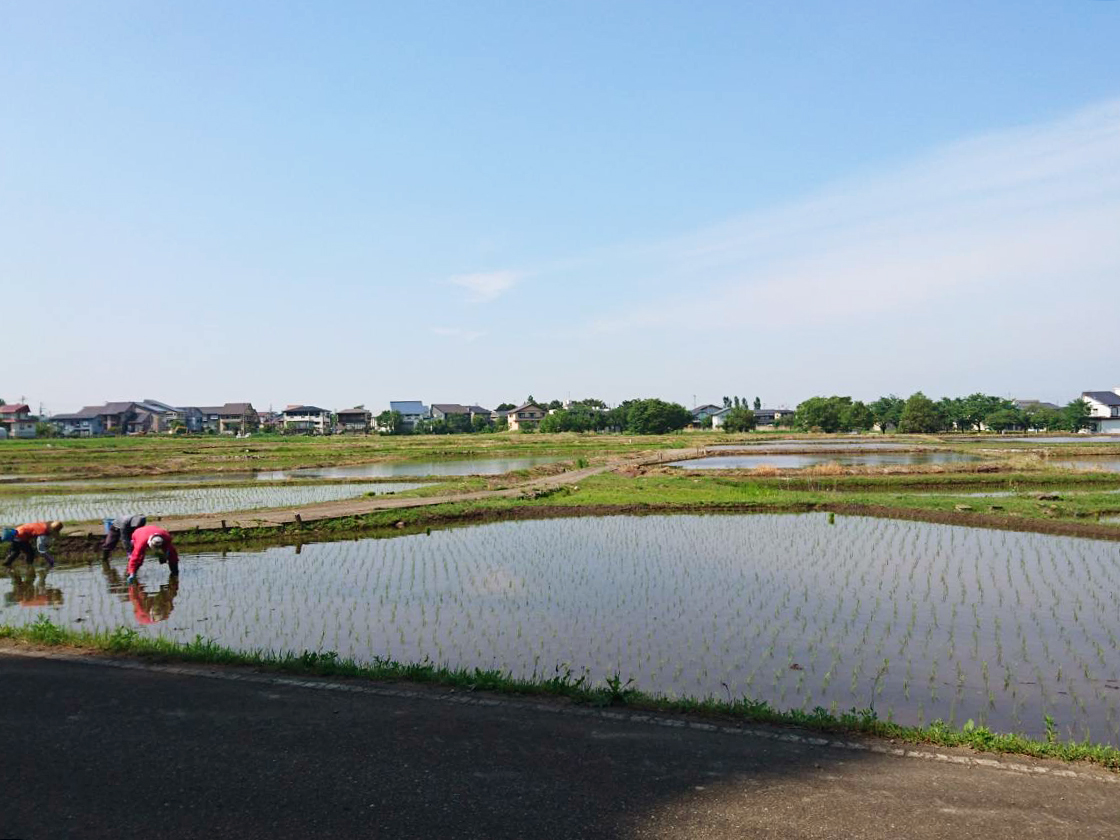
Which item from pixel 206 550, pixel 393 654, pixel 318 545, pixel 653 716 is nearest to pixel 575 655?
pixel 393 654

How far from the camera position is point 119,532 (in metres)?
18.5

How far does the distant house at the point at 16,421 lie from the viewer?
102 m

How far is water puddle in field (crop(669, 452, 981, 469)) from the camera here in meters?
44.2

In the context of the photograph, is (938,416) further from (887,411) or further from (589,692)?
(589,692)

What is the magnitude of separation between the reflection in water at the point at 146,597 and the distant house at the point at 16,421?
105696 millimetres

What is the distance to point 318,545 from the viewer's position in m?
20.5

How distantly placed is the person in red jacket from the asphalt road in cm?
921

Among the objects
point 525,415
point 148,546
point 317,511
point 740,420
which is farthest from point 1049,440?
point 525,415

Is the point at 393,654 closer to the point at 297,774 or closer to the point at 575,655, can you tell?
the point at 575,655

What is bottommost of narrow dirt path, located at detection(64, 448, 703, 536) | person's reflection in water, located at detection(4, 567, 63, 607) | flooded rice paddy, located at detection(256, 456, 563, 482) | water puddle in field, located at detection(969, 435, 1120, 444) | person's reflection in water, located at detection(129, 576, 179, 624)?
person's reflection in water, located at detection(4, 567, 63, 607)

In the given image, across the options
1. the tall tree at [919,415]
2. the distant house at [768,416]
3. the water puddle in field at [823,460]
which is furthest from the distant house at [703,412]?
the water puddle in field at [823,460]

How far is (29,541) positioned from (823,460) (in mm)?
43173

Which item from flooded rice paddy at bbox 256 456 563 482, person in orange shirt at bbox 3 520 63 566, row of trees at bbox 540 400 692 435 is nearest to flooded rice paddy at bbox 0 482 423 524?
person in orange shirt at bbox 3 520 63 566

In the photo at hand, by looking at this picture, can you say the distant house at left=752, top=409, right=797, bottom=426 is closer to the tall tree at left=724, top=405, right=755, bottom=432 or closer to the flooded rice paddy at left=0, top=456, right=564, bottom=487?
the tall tree at left=724, top=405, right=755, bottom=432
